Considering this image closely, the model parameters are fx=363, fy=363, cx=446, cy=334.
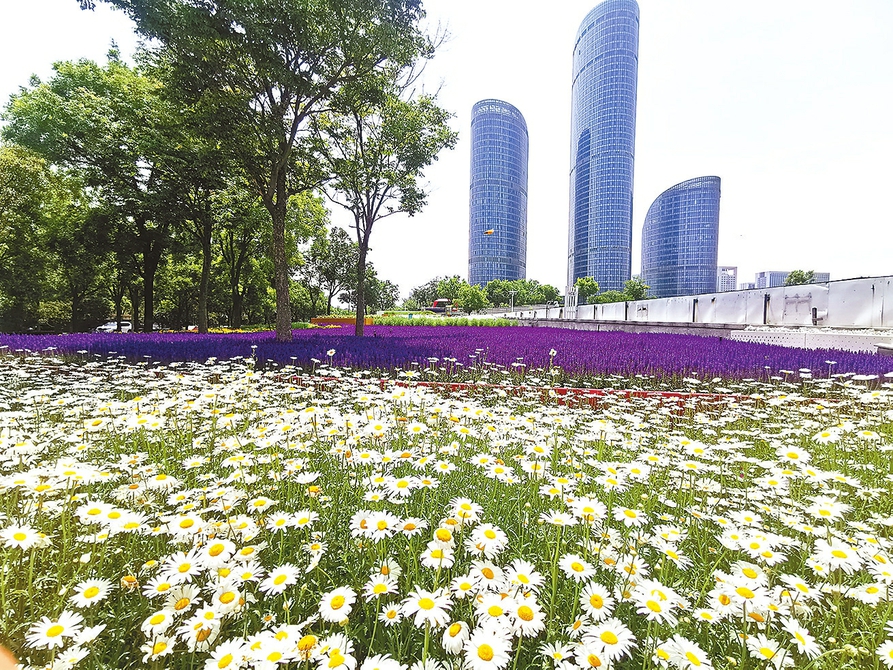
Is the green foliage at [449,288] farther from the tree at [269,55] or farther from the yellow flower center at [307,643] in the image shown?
the yellow flower center at [307,643]

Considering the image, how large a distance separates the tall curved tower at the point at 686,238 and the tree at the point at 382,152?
118897 millimetres

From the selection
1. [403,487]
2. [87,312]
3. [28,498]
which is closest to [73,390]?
[28,498]

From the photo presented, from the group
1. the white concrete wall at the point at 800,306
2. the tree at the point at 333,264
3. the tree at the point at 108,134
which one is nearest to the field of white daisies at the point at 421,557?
the white concrete wall at the point at 800,306

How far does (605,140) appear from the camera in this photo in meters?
106

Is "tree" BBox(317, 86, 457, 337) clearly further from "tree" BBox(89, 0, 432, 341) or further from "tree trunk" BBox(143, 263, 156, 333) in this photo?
"tree trunk" BBox(143, 263, 156, 333)

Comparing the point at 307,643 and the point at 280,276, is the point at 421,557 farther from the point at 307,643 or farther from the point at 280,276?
the point at 280,276

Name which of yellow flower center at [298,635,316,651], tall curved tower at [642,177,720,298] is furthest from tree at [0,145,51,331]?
tall curved tower at [642,177,720,298]

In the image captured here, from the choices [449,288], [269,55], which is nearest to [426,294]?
[449,288]

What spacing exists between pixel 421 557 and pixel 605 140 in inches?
5021

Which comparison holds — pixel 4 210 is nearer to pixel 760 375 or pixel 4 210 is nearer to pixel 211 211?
pixel 211 211

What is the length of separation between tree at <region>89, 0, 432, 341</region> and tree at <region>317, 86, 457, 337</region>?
2158 mm

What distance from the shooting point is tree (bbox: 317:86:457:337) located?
1344 centimetres

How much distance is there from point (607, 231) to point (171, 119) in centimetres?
11586

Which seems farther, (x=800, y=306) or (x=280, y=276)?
(x=800, y=306)
